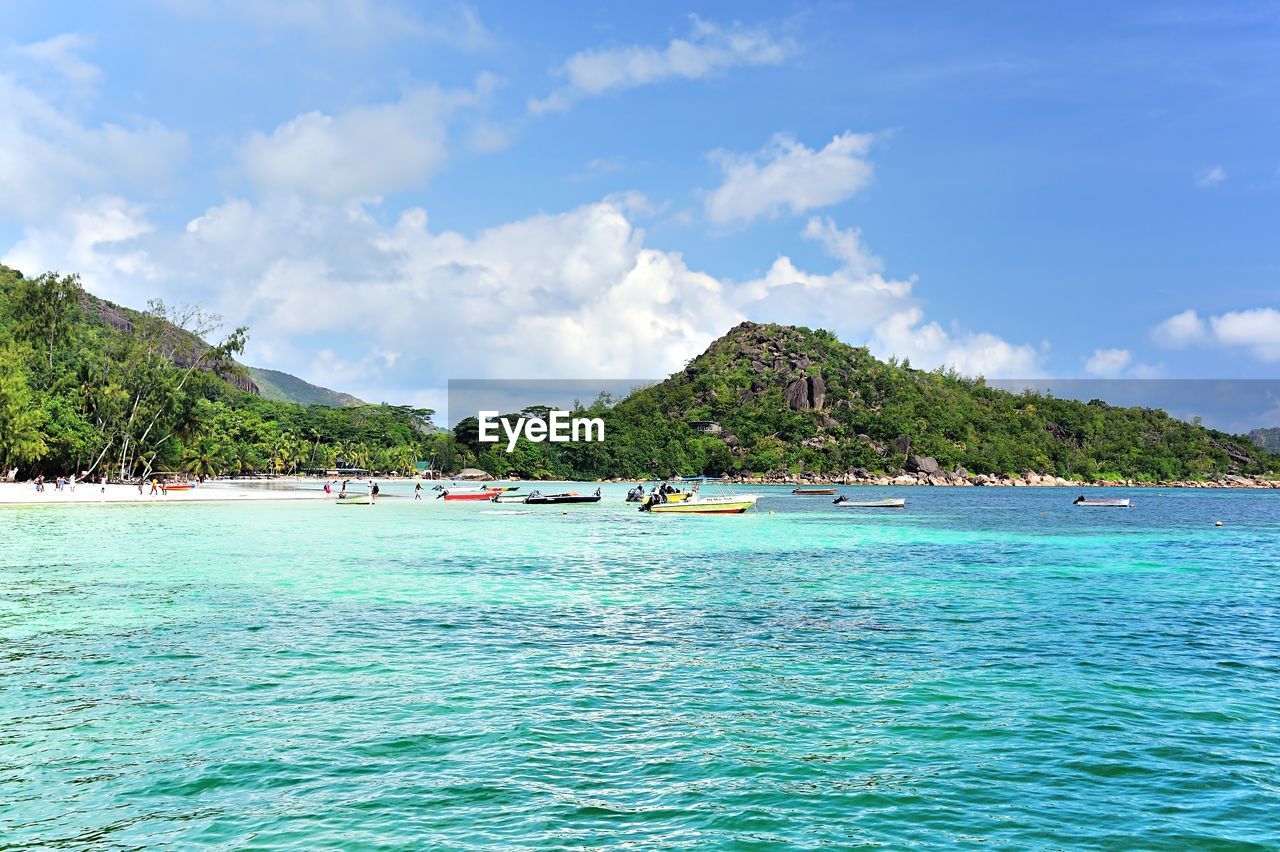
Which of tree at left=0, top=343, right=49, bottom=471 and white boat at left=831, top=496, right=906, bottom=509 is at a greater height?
tree at left=0, top=343, right=49, bottom=471

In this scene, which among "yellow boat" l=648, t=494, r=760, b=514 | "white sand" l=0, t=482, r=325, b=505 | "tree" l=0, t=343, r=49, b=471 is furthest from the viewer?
"yellow boat" l=648, t=494, r=760, b=514

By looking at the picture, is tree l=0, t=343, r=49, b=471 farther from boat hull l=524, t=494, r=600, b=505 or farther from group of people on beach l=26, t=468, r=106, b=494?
boat hull l=524, t=494, r=600, b=505

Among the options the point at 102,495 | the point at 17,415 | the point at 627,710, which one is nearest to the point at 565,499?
the point at 102,495

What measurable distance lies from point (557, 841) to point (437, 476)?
642 feet

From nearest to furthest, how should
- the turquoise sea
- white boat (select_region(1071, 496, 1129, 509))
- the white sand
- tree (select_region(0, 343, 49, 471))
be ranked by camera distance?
the turquoise sea, the white sand, tree (select_region(0, 343, 49, 471)), white boat (select_region(1071, 496, 1129, 509))

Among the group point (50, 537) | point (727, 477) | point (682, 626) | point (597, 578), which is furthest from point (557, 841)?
point (727, 477)

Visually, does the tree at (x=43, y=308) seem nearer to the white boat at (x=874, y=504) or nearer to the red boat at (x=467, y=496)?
the red boat at (x=467, y=496)

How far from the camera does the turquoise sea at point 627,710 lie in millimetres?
8797

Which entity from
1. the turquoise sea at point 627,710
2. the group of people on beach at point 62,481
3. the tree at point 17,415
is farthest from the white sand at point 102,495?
the turquoise sea at point 627,710

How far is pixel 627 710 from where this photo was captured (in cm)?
1277

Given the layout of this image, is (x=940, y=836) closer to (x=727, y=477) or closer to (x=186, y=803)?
(x=186, y=803)

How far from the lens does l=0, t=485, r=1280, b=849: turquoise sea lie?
880cm

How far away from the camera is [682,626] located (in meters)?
20.2

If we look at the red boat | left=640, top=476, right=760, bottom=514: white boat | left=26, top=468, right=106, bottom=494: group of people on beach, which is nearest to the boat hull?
the red boat
